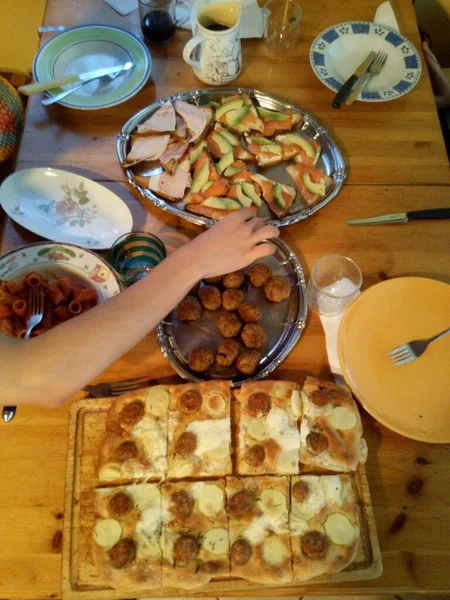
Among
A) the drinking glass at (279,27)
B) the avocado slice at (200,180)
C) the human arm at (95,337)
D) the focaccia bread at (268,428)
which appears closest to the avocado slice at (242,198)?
the avocado slice at (200,180)

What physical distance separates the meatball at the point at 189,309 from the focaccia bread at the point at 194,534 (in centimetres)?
48

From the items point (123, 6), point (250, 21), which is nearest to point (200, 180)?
point (250, 21)

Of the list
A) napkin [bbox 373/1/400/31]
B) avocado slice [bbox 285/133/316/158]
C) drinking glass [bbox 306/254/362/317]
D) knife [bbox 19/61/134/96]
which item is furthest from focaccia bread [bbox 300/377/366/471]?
napkin [bbox 373/1/400/31]

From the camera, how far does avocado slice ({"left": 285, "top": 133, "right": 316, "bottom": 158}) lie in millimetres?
1745

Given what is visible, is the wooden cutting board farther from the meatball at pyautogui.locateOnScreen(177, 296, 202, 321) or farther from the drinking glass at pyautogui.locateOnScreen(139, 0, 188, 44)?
the drinking glass at pyautogui.locateOnScreen(139, 0, 188, 44)

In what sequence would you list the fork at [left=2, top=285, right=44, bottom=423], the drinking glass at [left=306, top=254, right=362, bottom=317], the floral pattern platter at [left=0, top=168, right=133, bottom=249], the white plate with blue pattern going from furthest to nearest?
the white plate with blue pattern < the floral pattern platter at [left=0, top=168, right=133, bottom=249] < the drinking glass at [left=306, top=254, right=362, bottom=317] < the fork at [left=2, top=285, right=44, bottom=423]

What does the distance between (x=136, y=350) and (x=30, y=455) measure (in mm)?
416

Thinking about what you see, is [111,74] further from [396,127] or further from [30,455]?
[30,455]

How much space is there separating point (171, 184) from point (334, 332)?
765 millimetres

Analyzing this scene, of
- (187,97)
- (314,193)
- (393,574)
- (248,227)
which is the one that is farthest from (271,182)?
(393,574)

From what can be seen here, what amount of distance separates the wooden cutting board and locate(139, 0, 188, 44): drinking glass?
158 centimetres

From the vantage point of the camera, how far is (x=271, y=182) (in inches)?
66.0

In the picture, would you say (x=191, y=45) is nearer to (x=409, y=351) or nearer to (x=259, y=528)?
(x=409, y=351)

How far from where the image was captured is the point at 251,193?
1662mm
